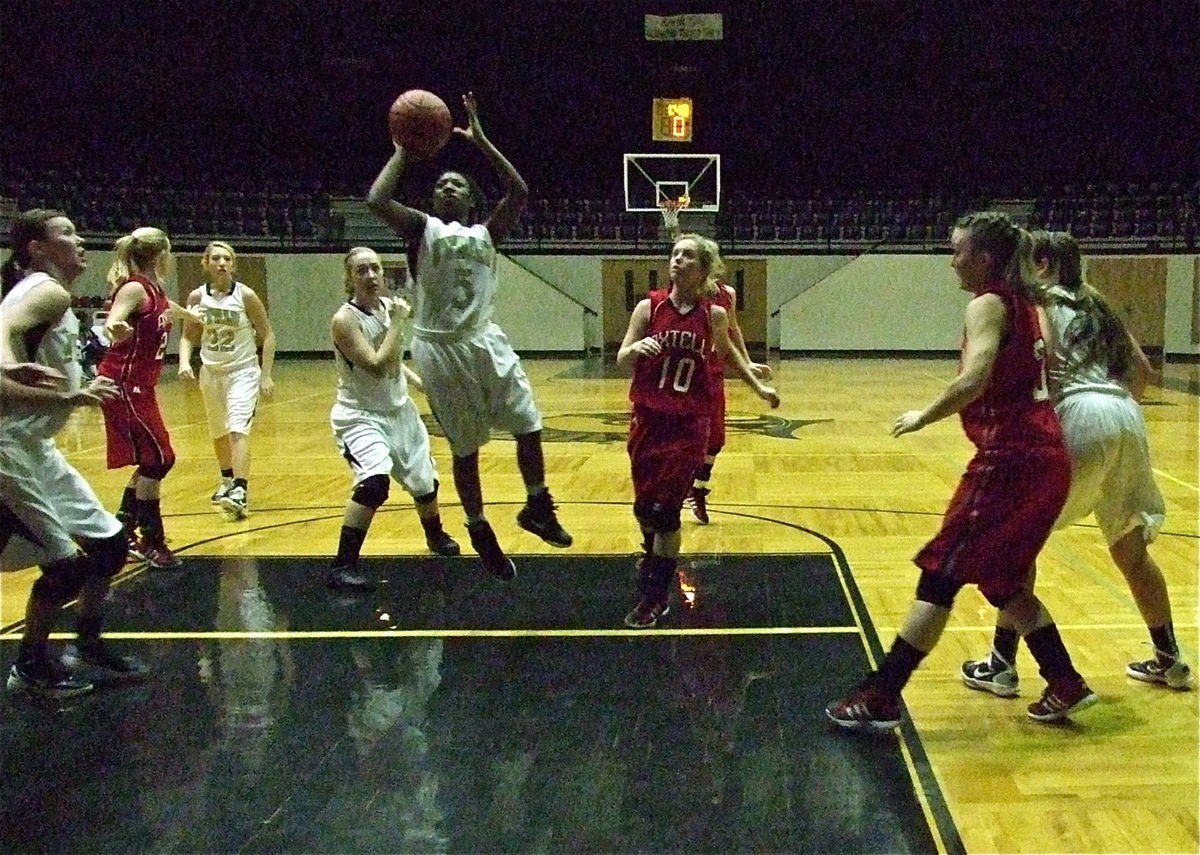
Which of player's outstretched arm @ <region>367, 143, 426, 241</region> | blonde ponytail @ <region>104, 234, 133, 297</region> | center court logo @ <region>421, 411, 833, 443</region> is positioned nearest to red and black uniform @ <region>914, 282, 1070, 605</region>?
player's outstretched arm @ <region>367, 143, 426, 241</region>

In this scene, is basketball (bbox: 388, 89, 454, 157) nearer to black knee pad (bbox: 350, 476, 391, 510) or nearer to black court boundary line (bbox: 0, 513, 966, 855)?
black knee pad (bbox: 350, 476, 391, 510)

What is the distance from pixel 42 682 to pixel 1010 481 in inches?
128

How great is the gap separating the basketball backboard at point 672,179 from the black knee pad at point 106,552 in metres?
19.1

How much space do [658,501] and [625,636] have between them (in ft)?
1.90

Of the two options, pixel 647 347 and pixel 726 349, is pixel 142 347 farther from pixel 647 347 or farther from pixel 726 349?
pixel 726 349

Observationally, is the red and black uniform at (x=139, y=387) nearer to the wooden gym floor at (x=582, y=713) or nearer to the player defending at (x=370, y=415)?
the wooden gym floor at (x=582, y=713)

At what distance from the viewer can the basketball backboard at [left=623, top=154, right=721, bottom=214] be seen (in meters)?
21.9

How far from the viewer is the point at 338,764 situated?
2984 mm

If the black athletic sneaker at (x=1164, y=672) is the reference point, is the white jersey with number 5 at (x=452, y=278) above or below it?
above

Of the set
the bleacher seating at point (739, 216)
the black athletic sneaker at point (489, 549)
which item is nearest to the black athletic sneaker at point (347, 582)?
the black athletic sneaker at point (489, 549)

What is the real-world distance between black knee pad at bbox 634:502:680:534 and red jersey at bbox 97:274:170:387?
9.20 ft

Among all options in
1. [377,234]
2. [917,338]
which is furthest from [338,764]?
[377,234]

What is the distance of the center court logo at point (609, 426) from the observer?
982 cm

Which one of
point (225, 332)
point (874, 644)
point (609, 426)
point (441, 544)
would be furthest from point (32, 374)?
point (609, 426)
